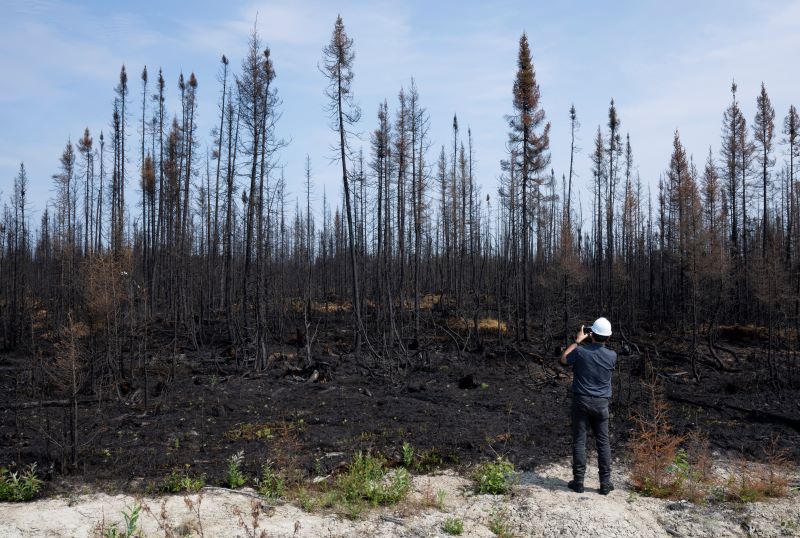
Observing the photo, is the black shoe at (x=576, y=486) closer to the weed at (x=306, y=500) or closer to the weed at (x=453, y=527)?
the weed at (x=453, y=527)

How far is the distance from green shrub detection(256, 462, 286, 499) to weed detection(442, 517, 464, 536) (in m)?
1.91

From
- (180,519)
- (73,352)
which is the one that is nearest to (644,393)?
(180,519)

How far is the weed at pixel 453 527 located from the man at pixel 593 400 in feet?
5.39

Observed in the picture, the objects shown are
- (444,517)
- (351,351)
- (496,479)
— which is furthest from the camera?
(351,351)

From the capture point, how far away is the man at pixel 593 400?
6.29 m

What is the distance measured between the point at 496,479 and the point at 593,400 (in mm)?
1490

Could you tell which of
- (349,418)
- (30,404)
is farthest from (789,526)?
(30,404)

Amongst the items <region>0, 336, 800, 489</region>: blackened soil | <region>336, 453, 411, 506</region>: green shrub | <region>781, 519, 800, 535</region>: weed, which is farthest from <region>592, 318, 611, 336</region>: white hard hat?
<region>336, 453, 411, 506</region>: green shrub

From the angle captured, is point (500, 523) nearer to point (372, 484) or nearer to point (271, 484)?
point (372, 484)

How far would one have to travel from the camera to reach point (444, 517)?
590cm

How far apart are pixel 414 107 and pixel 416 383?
14.5 m

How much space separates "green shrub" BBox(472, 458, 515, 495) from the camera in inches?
259

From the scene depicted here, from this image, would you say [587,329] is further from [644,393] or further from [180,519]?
[644,393]

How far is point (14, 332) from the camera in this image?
Result: 69.3 ft
